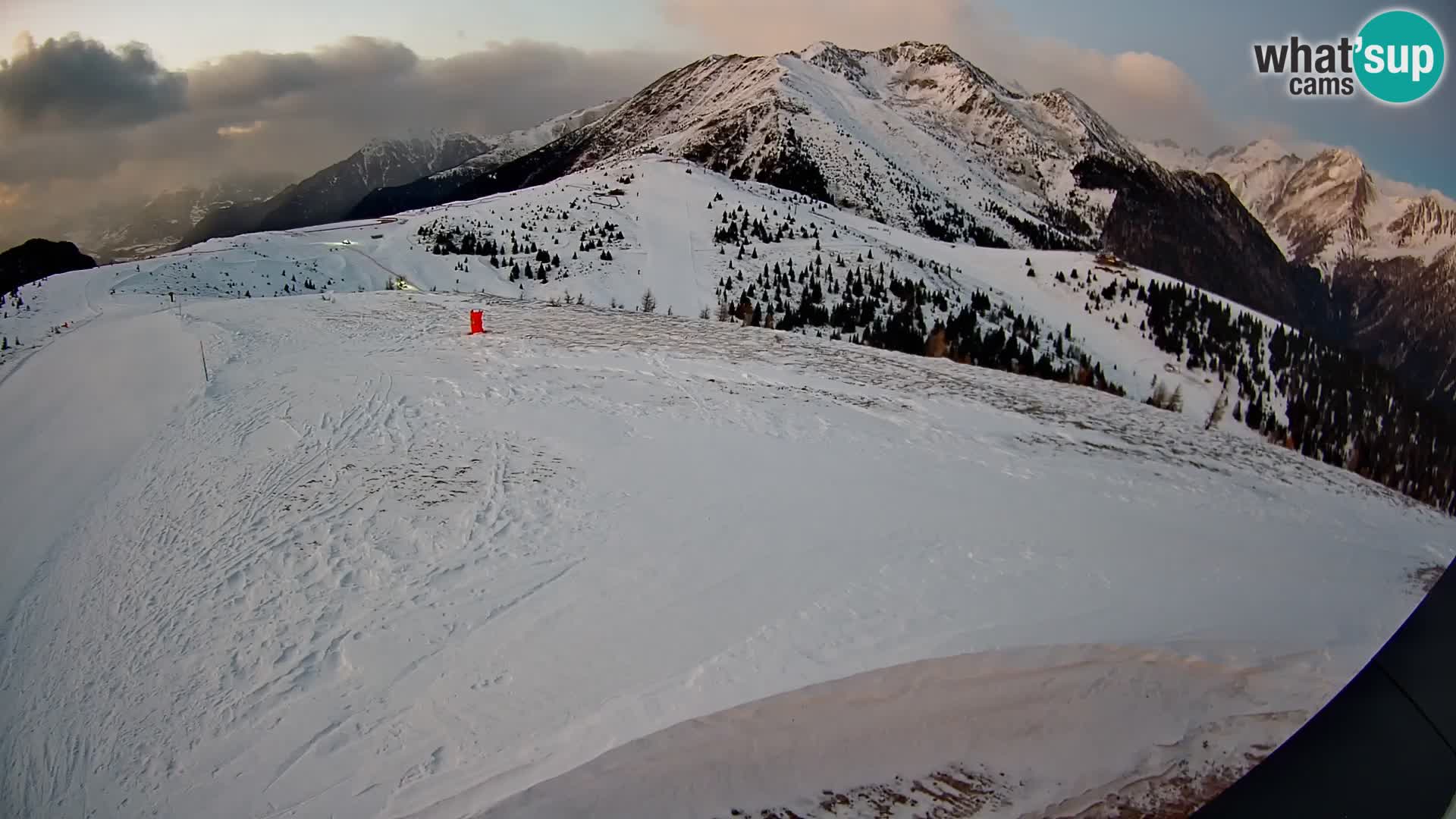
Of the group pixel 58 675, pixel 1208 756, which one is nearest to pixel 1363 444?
pixel 1208 756

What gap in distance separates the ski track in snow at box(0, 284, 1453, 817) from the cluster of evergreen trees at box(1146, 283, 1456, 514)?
0.09 meters

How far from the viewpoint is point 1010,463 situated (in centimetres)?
589

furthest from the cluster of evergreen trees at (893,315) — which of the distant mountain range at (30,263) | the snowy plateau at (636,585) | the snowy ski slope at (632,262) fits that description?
the distant mountain range at (30,263)

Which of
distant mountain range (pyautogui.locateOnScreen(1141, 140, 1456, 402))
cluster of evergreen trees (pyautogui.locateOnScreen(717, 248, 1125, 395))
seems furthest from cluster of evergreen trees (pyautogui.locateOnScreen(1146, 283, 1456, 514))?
cluster of evergreen trees (pyautogui.locateOnScreen(717, 248, 1125, 395))

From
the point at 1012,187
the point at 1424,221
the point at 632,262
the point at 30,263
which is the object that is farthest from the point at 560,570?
the point at 1012,187

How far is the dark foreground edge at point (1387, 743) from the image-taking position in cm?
124

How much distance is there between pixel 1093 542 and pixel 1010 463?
5.39 feet

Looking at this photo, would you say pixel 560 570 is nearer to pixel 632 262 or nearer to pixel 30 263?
pixel 30 263

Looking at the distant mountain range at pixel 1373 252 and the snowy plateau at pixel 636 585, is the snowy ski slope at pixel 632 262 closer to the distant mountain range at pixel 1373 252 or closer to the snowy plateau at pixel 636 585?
the snowy plateau at pixel 636 585

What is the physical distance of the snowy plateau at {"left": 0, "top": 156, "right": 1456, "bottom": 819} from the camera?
7.78 ft

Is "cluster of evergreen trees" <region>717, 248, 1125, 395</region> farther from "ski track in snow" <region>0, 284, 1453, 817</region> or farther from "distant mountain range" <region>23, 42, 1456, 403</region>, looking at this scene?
"ski track in snow" <region>0, 284, 1453, 817</region>

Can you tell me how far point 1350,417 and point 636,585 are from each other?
129 inches

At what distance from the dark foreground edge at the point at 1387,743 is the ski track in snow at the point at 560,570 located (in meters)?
0.13

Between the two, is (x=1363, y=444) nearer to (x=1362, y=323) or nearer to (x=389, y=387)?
(x=1362, y=323)
